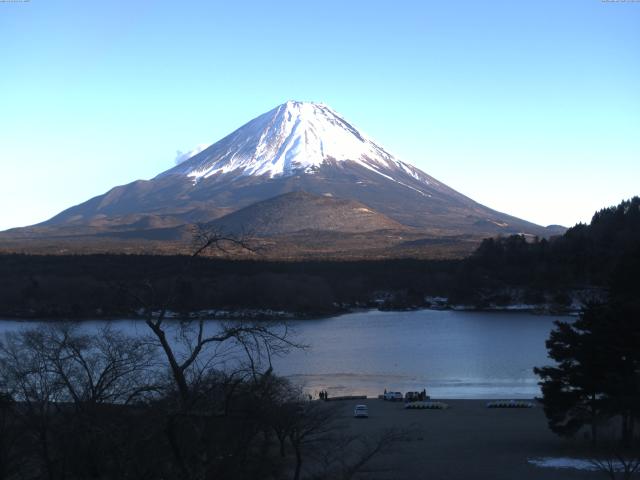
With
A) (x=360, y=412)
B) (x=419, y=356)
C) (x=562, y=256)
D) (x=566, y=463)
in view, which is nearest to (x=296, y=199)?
(x=562, y=256)

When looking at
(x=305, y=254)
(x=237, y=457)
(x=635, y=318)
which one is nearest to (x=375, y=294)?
(x=305, y=254)

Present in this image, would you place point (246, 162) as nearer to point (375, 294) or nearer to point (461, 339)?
point (375, 294)

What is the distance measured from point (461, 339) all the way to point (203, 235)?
2438 cm

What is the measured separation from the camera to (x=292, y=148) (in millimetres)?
106188

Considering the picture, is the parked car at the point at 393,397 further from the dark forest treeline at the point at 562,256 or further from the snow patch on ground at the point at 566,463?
the dark forest treeline at the point at 562,256

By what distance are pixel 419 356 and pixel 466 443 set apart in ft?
39.6

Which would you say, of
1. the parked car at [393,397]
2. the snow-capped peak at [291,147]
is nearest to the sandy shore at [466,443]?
the parked car at [393,397]

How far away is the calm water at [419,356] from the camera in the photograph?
59.9 feet

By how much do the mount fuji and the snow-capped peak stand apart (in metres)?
0.12

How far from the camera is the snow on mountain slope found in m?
104

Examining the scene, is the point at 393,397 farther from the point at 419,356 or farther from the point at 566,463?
the point at 419,356

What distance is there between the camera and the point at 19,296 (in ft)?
116

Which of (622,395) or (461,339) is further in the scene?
(461,339)

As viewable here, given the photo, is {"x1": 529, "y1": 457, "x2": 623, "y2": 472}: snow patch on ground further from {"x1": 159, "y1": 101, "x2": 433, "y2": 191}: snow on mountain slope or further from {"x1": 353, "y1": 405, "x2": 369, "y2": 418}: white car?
{"x1": 159, "y1": 101, "x2": 433, "y2": 191}: snow on mountain slope
